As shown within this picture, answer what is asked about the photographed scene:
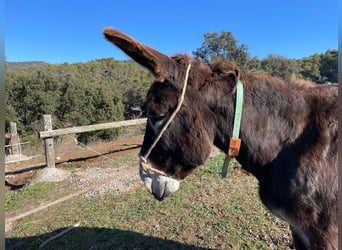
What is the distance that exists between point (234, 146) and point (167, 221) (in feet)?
8.50

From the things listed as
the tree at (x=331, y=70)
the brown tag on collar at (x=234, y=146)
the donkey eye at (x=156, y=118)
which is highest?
the tree at (x=331, y=70)

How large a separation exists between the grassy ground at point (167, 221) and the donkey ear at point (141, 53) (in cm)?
241

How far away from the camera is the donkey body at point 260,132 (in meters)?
1.50

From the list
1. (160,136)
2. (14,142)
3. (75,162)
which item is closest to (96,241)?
(160,136)

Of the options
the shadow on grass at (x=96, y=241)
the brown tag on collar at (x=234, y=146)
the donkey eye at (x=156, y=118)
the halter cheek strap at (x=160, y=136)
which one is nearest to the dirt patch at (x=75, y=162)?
the shadow on grass at (x=96, y=241)

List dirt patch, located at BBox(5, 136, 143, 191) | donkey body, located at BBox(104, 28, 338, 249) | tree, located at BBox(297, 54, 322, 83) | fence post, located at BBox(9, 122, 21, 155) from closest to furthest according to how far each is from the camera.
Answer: donkey body, located at BBox(104, 28, 338, 249), tree, located at BBox(297, 54, 322, 83), dirt patch, located at BBox(5, 136, 143, 191), fence post, located at BBox(9, 122, 21, 155)

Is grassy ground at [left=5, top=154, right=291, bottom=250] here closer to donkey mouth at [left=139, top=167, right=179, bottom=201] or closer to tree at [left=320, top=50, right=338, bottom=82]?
donkey mouth at [left=139, top=167, right=179, bottom=201]

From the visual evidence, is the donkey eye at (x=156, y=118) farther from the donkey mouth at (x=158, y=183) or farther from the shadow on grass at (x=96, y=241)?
the shadow on grass at (x=96, y=241)

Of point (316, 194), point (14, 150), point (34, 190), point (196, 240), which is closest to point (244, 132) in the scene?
point (316, 194)

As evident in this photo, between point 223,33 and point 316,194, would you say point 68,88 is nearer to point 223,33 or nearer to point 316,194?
point 223,33

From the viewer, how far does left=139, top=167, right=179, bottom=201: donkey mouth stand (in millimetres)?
1825

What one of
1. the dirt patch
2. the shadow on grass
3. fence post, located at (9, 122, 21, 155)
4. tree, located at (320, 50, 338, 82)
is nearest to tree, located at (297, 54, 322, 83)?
tree, located at (320, 50, 338, 82)

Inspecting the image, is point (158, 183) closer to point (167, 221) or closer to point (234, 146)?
point (234, 146)

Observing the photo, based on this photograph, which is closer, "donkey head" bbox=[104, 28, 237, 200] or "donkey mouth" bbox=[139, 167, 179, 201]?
"donkey head" bbox=[104, 28, 237, 200]
